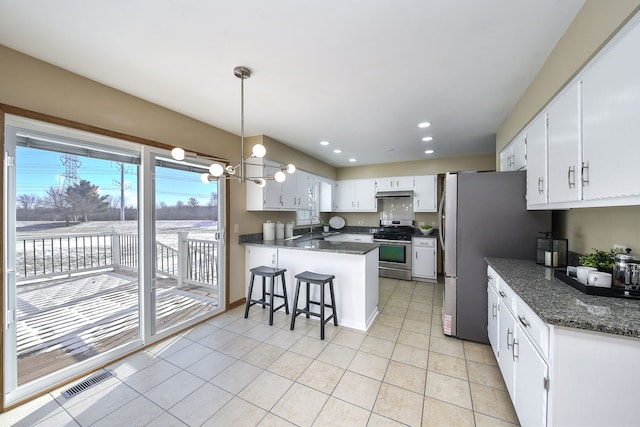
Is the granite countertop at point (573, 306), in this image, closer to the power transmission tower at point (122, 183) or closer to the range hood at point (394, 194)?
the power transmission tower at point (122, 183)

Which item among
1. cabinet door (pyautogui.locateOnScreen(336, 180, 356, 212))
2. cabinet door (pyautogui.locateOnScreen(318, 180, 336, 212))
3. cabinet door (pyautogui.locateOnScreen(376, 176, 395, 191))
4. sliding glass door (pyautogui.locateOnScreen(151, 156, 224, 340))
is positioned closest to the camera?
sliding glass door (pyautogui.locateOnScreen(151, 156, 224, 340))

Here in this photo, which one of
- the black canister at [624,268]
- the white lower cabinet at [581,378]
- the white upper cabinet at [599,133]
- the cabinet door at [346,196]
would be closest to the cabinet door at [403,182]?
the cabinet door at [346,196]

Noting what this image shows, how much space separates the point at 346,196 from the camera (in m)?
6.04

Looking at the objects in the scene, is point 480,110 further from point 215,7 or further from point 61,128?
point 61,128

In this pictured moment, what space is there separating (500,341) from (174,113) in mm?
A: 3970

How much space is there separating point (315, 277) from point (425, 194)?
3437mm

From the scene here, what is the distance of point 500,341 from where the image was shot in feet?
6.49

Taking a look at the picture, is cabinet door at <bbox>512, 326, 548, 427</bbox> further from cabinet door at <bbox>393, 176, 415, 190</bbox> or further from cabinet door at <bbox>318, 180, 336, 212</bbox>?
cabinet door at <bbox>318, 180, 336, 212</bbox>

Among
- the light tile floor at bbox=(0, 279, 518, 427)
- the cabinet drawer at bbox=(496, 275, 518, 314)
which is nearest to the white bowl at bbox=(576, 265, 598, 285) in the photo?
the cabinet drawer at bbox=(496, 275, 518, 314)

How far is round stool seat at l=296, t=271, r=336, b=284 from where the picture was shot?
2.81m

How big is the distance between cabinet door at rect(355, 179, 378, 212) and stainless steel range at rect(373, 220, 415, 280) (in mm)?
736

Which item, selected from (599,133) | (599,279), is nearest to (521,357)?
(599,279)

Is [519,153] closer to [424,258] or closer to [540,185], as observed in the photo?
[540,185]

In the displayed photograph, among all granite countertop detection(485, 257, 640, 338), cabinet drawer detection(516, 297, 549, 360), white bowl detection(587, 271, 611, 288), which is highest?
white bowl detection(587, 271, 611, 288)
